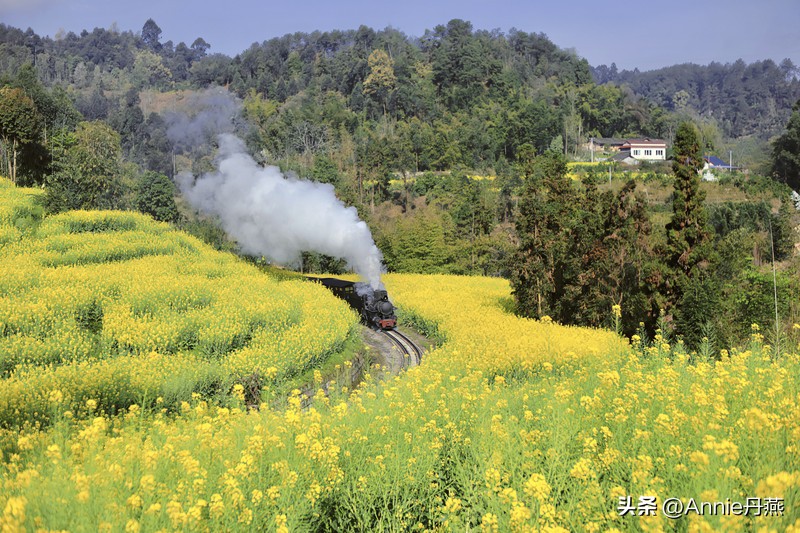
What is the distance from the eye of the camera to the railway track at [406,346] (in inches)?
971

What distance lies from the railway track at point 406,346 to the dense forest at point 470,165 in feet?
21.3

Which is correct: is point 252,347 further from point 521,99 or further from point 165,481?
point 521,99

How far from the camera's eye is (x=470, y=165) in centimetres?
9550

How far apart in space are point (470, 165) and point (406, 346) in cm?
7235

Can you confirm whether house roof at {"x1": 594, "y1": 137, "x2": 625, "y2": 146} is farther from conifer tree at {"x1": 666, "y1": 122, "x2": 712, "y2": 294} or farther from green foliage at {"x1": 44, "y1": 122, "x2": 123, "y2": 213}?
conifer tree at {"x1": 666, "y1": 122, "x2": 712, "y2": 294}

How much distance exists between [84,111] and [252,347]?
517 feet

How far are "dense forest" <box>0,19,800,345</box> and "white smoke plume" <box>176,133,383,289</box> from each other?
8.36 m

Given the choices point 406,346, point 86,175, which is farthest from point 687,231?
point 86,175

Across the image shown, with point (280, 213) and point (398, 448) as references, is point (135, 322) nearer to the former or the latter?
point (280, 213)

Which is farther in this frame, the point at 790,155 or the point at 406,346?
the point at 790,155

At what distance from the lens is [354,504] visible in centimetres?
713

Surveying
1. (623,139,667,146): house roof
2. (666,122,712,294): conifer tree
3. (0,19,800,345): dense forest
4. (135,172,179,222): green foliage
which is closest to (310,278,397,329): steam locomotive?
(0,19,800,345): dense forest

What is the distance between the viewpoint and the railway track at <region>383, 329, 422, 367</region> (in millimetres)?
24656

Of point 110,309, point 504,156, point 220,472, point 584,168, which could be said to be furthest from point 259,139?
point 220,472
